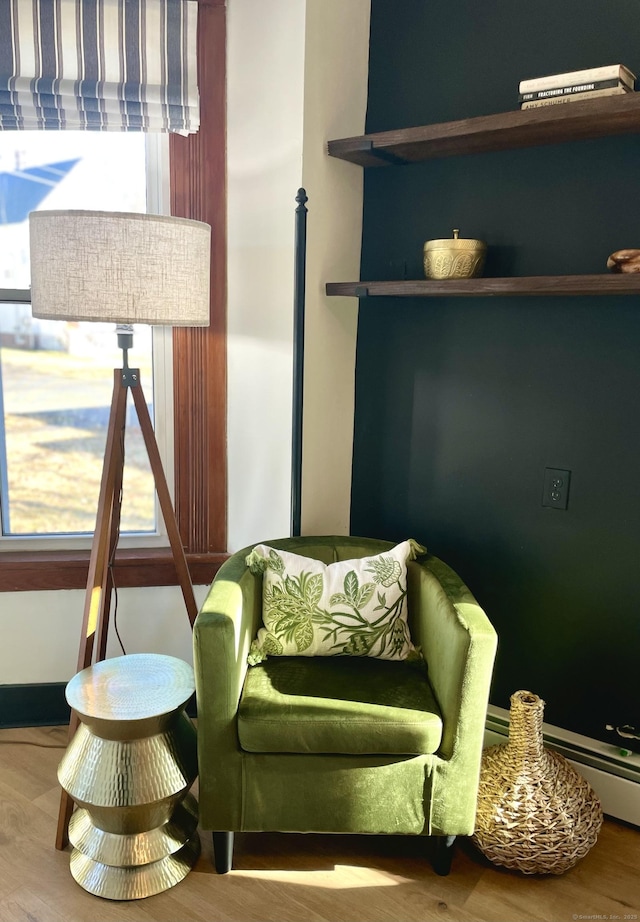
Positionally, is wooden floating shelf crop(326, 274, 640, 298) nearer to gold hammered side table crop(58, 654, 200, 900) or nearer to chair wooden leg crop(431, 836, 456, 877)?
gold hammered side table crop(58, 654, 200, 900)

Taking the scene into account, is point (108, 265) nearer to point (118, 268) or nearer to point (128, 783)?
point (118, 268)

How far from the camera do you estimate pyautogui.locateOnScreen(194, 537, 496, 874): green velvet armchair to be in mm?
1791

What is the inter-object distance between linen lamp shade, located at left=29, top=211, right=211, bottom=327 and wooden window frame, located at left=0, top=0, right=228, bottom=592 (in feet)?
2.00

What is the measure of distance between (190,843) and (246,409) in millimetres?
1289

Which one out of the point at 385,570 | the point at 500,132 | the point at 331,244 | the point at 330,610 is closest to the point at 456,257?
the point at 500,132

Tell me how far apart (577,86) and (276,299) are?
3.34ft

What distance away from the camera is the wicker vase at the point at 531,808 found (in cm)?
188

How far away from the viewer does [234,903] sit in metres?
1.84

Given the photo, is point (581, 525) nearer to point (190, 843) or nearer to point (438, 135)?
point (438, 135)

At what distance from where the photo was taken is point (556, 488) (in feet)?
7.20

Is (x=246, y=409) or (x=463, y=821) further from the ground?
(x=246, y=409)

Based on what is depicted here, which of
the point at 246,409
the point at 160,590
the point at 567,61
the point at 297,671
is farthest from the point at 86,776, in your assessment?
the point at 567,61

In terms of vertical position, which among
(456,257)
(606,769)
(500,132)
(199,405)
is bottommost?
(606,769)

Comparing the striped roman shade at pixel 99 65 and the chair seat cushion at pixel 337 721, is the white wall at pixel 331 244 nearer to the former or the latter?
the striped roman shade at pixel 99 65
